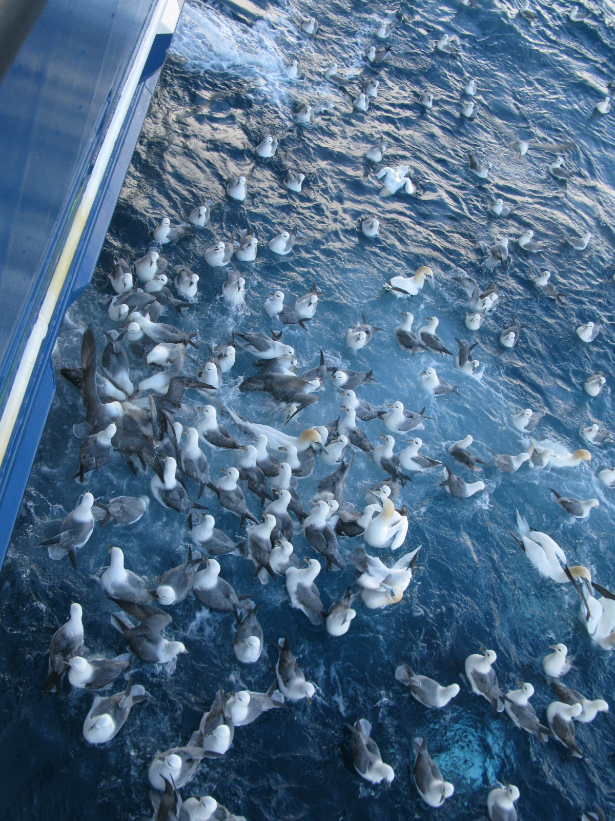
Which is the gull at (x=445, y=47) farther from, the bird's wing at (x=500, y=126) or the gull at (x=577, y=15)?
the gull at (x=577, y=15)

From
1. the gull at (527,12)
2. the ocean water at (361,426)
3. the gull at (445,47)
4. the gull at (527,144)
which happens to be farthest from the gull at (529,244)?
the gull at (527,12)

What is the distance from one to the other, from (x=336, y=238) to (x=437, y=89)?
7.87m

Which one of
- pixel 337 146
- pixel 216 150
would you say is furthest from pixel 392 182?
pixel 216 150

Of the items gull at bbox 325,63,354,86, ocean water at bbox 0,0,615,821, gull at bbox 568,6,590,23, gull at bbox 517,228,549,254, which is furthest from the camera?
gull at bbox 568,6,590,23

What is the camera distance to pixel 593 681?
7172mm

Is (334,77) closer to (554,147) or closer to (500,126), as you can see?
(500,126)

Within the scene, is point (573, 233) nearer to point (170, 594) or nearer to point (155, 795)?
point (170, 594)

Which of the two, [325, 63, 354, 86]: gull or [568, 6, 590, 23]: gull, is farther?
[568, 6, 590, 23]: gull

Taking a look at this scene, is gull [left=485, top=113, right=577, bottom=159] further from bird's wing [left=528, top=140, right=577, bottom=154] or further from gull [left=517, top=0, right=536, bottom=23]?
gull [left=517, top=0, right=536, bottom=23]

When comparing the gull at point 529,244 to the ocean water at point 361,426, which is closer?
the ocean water at point 361,426

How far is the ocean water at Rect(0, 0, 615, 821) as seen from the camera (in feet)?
17.9

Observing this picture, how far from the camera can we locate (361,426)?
28.3 feet

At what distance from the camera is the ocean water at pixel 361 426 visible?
5.44 m

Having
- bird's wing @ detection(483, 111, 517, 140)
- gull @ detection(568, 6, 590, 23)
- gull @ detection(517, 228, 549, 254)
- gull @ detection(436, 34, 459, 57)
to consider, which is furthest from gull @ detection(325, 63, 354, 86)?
gull @ detection(568, 6, 590, 23)
